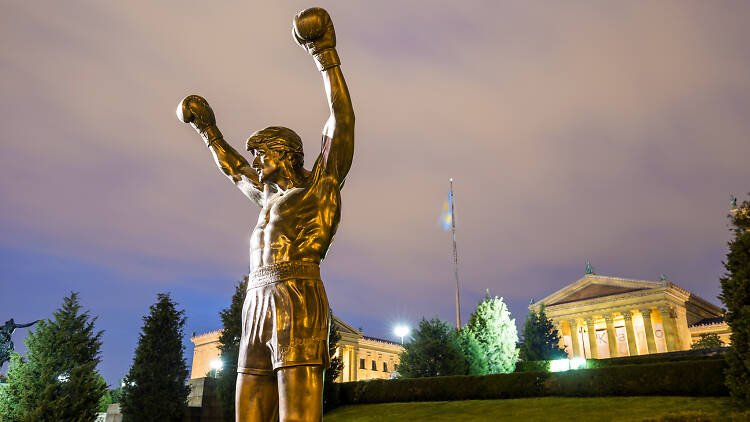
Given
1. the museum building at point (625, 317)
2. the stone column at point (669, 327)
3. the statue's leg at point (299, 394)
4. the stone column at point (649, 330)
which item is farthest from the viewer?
the museum building at point (625, 317)

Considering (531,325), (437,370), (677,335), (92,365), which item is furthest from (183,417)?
(677,335)

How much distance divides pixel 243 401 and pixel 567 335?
7252 centimetres

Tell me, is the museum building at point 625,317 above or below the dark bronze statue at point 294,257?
above

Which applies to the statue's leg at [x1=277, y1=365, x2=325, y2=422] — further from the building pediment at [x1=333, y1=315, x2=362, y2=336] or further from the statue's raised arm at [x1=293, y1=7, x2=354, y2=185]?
the building pediment at [x1=333, y1=315, x2=362, y2=336]

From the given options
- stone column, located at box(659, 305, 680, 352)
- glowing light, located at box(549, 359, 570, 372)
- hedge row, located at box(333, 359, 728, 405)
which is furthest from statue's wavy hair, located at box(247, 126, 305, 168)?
stone column, located at box(659, 305, 680, 352)

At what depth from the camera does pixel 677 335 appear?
60.2 metres

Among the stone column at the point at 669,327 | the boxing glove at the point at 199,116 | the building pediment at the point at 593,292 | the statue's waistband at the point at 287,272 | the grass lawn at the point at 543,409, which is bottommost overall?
the grass lawn at the point at 543,409

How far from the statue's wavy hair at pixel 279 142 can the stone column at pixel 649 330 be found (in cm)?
6765

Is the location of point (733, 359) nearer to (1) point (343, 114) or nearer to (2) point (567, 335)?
(1) point (343, 114)

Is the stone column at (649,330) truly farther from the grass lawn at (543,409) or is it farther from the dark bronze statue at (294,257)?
the dark bronze statue at (294,257)

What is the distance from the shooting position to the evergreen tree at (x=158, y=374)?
63.5ft

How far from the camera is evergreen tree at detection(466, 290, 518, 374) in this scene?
30766 mm

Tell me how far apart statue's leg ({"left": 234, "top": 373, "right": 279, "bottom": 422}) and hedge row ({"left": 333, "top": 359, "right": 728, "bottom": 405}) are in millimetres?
19479

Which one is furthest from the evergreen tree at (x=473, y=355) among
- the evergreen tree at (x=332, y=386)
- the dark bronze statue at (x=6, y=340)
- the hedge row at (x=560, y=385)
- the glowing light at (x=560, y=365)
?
the dark bronze statue at (x=6, y=340)
